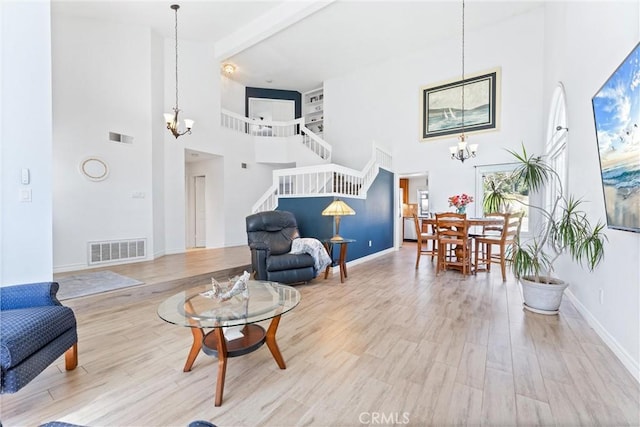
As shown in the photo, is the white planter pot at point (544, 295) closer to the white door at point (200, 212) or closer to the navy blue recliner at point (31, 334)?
the navy blue recliner at point (31, 334)

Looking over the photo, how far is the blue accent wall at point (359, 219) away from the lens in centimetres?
482

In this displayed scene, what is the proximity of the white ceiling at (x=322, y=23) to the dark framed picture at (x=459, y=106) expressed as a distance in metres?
1.13

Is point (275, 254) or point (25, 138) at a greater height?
point (25, 138)

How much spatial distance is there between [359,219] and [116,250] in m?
4.48

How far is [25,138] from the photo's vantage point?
7.32ft

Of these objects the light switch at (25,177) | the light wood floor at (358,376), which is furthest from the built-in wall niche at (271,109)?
the light wood floor at (358,376)

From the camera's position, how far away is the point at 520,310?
2908 mm

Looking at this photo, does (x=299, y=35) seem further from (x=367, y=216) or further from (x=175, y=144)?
(x=367, y=216)

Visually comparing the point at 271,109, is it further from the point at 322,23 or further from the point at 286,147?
the point at 322,23

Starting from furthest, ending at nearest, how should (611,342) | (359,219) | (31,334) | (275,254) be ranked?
1. (359,219)
2. (275,254)
3. (611,342)
4. (31,334)

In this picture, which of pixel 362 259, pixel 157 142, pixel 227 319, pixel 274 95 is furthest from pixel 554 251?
pixel 274 95

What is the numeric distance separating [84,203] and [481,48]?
853 cm

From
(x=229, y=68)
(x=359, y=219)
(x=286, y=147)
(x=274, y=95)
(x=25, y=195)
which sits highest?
(x=229, y=68)

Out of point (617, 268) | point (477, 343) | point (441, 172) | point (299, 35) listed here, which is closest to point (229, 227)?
point (299, 35)
